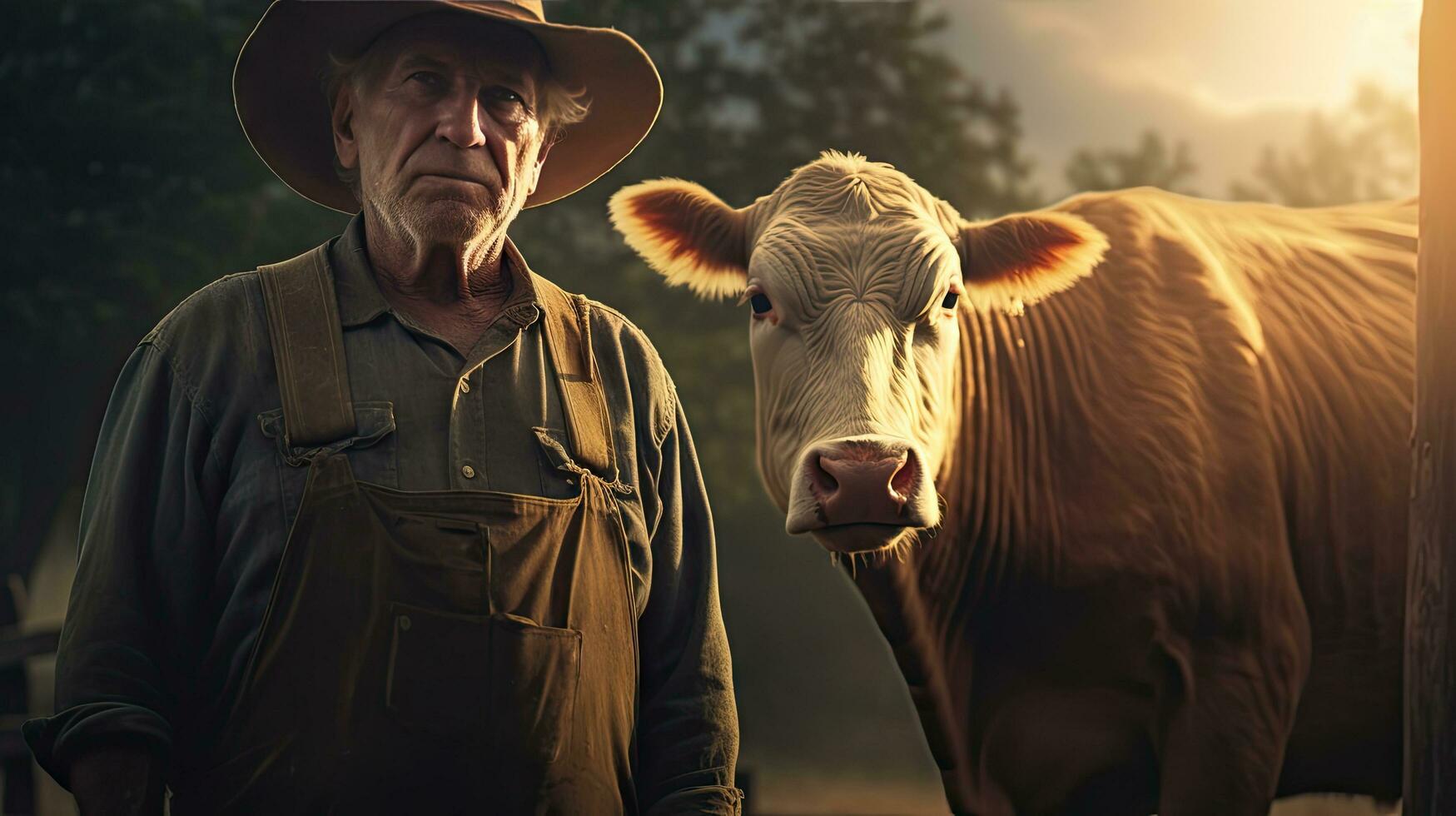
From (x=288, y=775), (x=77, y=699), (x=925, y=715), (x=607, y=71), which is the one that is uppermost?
(x=607, y=71)

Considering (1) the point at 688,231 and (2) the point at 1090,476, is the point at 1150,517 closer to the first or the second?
(2) the point at 1090,476

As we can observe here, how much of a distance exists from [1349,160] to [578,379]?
11.0m

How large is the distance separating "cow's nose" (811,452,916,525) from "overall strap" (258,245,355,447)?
4.40ft

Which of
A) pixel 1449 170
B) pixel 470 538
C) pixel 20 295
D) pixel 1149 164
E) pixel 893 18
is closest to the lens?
Answer: pixel 470 538

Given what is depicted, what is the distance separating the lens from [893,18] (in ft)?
35.6

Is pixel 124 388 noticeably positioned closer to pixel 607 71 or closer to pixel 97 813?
pixel 97 813

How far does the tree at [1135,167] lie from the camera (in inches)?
468

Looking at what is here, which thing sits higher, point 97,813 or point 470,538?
point 470,538

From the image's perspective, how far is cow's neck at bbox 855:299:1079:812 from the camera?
3814 millimetres

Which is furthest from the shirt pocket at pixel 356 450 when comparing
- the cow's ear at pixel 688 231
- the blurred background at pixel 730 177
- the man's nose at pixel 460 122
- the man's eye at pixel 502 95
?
the blurred background at pixel 730 177

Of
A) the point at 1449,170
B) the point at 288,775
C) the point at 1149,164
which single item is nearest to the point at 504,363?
the point at 288,775

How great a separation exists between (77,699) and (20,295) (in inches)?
296

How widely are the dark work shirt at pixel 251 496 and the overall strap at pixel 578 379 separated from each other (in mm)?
25

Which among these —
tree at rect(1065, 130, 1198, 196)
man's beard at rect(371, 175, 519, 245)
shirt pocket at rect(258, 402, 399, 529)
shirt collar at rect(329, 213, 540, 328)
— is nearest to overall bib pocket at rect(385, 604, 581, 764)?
shirt pocket at rect(258, 402, 399, 529)
